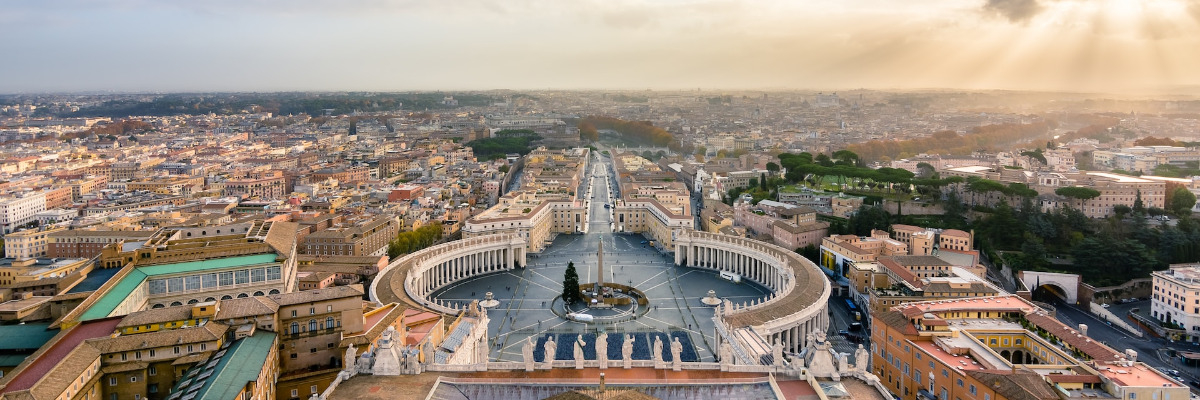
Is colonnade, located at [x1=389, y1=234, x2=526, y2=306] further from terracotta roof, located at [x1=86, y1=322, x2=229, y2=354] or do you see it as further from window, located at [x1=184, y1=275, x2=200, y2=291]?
terracotta roof, located at [x1=86, y1=322, x2=229, y2=354]

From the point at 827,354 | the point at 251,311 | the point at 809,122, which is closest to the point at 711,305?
the point at 827,354

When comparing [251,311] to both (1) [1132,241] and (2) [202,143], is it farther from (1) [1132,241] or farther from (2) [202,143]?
(2) [202,143]

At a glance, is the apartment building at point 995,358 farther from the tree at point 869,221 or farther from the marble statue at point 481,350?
the tree at point 869,221

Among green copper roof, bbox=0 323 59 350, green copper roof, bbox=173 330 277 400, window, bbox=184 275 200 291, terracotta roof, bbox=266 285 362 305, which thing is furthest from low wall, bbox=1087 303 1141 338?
green copper roof, bbox=0 323 59 350

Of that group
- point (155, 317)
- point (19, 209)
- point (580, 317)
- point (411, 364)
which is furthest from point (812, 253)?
point (19, 209)

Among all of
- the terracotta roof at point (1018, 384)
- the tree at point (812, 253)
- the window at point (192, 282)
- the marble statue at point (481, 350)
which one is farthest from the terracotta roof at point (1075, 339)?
the window at point (192, 282)

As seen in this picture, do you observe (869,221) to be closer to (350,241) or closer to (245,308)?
(350,241)
